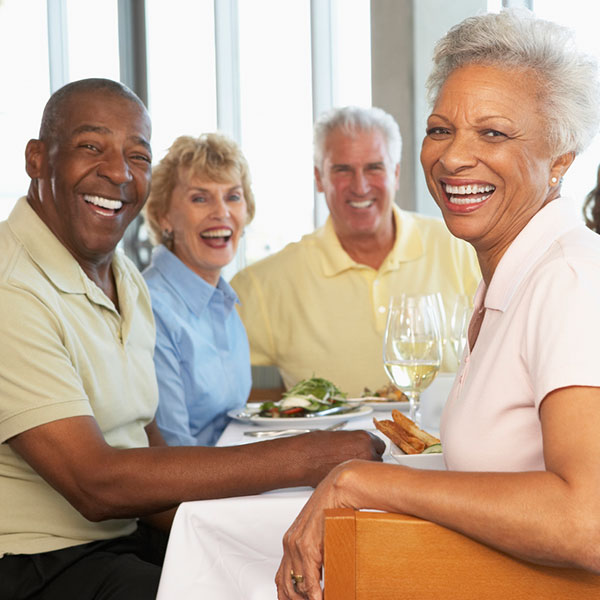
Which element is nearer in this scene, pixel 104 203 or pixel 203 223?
pixel 104 203

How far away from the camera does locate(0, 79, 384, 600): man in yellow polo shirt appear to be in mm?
1393

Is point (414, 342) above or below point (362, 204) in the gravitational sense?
below

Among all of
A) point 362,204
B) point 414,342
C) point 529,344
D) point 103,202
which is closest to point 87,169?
point 103,202

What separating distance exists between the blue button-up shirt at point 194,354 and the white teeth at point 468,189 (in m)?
1.16

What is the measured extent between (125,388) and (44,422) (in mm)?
334

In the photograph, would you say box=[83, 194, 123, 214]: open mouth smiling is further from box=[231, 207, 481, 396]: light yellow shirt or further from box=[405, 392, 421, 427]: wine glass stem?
box=[231, 207, 481, 396]: light yellow shirt

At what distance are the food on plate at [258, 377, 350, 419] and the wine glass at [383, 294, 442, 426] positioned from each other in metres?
0.37

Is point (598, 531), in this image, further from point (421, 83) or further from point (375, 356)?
point (421, 83)

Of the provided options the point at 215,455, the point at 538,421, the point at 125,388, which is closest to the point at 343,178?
the point at 125,388

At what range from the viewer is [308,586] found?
101 cm

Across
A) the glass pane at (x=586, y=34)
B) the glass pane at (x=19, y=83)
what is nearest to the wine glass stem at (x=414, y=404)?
the glass pane at (x=586, y=34)

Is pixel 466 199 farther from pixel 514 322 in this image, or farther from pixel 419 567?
pixel 419 567

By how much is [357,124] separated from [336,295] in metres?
0.67

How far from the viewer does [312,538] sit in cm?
100
